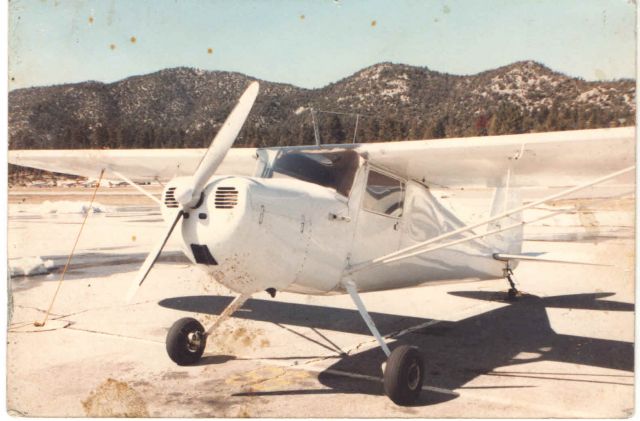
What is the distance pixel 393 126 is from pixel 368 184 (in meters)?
51.7

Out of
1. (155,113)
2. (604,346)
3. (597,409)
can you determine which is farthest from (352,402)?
(155,113)

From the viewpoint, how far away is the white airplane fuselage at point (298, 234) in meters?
4.32

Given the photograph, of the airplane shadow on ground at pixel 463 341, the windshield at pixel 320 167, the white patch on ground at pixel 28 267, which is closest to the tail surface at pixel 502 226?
the airplane shadow on ground at pixel 463 341

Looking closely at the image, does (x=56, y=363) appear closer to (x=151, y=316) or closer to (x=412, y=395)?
(x=151, y=316)

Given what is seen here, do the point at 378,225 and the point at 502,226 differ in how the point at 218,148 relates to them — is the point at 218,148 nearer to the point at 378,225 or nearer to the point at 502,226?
the point at 378,225

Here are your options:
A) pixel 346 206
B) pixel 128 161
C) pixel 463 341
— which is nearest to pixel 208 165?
pixel 346 206

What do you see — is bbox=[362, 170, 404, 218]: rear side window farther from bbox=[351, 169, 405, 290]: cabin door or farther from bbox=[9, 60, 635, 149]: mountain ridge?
bbox=[9, 60, 635, 149]: mountain ridge

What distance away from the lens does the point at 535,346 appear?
6746 millimetres

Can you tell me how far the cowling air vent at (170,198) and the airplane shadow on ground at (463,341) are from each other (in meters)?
1.79

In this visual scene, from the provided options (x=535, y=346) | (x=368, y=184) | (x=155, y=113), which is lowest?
(x=535, y=346)

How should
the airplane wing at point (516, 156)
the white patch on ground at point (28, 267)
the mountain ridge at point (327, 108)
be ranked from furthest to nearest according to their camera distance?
the mountain ridge at point (327, 108), the white patch on ground at point (28, 267), the airplane wing at point (516, 156)

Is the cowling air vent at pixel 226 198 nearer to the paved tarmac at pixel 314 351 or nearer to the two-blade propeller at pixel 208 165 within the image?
the two-blade propeller at pixel 208 165

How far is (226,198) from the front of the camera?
4.29 meters

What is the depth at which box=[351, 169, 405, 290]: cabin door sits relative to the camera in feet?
19.0
